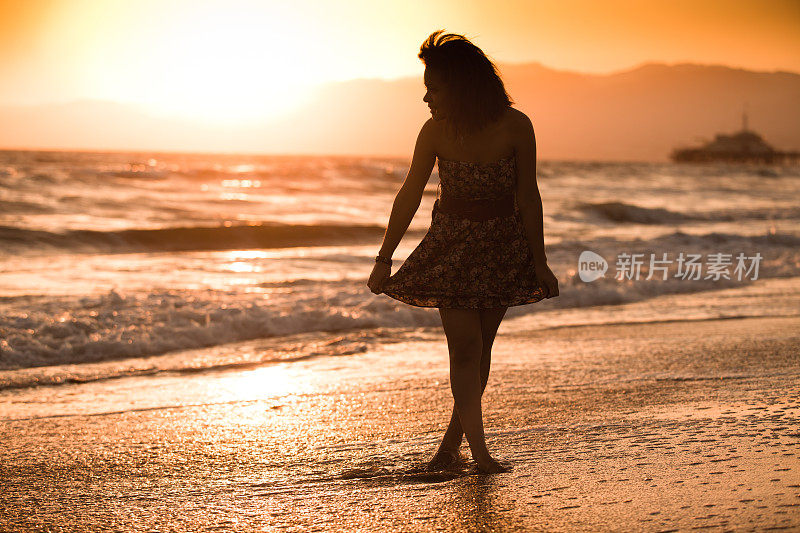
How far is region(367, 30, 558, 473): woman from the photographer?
9.52ft

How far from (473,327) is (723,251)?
42.6ft

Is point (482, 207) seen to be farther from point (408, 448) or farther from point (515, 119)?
point (408, 448)

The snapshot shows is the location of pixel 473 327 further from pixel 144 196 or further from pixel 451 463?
pixel 144 196

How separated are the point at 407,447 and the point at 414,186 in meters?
1.28

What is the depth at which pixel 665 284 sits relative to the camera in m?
10.6

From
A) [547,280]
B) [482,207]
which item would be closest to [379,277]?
[482,207]

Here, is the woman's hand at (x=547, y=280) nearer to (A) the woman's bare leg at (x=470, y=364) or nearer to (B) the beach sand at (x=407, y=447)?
(A) the woman's bare leg at (x=470, y=364)

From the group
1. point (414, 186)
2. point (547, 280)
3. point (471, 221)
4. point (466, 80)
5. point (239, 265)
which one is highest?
point (466, 80)

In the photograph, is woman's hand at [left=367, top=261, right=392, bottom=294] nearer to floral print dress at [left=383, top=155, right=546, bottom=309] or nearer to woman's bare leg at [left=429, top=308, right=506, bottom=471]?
floral print dress at [left=383, top=155, right=546, bottom=309]

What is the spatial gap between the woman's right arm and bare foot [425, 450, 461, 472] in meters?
0.88

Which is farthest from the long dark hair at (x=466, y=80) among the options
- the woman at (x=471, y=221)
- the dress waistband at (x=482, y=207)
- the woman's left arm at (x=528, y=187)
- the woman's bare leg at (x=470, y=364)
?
the woman's bare leg at (x=470, y=364)

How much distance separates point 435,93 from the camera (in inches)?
115

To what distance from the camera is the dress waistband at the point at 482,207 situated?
2996 mm

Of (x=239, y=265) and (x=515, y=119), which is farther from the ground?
(x=515, y=119)
